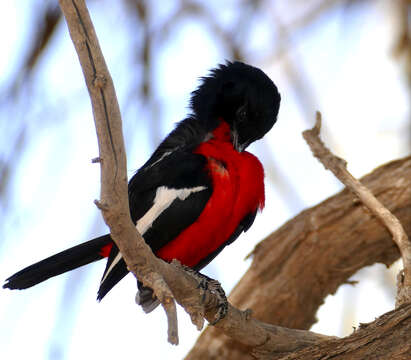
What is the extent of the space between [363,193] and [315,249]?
66cm

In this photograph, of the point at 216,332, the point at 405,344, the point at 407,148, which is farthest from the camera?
the point at 407,148

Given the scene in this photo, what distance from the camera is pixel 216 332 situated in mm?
4137

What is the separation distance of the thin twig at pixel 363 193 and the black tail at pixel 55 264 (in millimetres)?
1317

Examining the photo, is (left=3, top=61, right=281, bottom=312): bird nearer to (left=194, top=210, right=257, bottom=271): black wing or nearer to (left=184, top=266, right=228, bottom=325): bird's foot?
(left=194, top=210, right=257, bottom=271): black wing

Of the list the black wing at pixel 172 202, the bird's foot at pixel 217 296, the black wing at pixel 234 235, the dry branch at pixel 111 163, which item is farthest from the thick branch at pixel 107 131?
the black wing at pixel 234 235

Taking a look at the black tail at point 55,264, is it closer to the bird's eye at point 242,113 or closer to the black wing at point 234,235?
the black wing at point 234,235

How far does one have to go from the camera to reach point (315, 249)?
13.9 feet

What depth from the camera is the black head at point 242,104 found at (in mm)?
3738

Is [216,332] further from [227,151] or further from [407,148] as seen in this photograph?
[407,148]

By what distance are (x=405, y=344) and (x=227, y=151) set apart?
141cm

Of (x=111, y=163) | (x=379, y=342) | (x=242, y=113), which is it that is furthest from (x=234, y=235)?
(x=111, y=163)

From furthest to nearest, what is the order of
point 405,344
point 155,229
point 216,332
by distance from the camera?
point 216,332, point 155,229, point 405,344

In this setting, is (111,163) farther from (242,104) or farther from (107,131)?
(242,104)

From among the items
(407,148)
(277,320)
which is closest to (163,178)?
(277,320)
